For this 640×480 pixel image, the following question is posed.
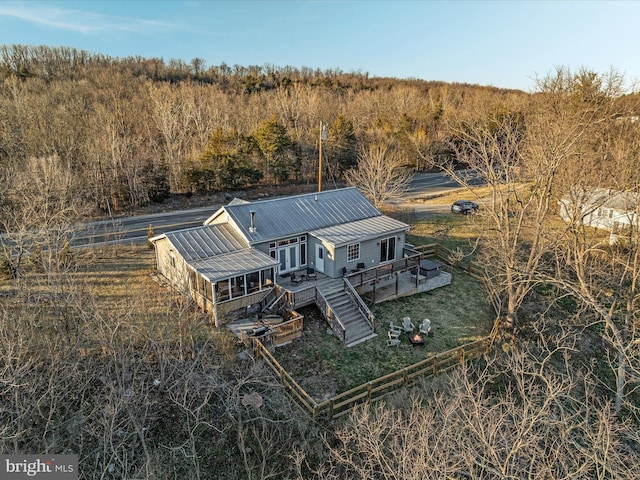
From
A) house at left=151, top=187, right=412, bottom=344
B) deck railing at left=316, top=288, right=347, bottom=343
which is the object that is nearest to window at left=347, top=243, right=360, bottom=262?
house at left=151, top=187, right=412, bottom=344

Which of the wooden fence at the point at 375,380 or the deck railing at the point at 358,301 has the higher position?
the deck railing at the point at 358,301

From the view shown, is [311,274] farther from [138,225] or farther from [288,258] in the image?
[138,225]

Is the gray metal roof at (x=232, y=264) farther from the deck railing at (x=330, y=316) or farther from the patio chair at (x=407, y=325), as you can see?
the patio chair at (x=407, y=325)

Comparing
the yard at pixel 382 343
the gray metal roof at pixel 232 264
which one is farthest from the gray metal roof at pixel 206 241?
the yard at pixel 382 343

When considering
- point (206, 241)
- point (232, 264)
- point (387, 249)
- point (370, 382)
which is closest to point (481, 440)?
point (370, 382)

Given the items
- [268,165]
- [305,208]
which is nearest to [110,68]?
[268,165]

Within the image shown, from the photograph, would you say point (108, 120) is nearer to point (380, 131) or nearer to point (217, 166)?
point (217, 166)
